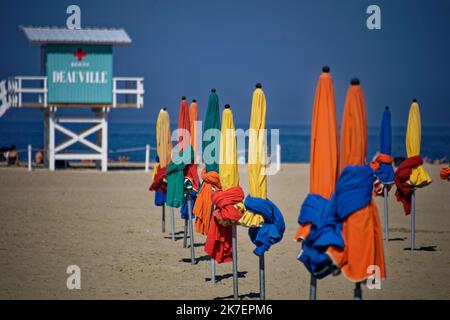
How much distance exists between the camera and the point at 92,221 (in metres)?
18.9

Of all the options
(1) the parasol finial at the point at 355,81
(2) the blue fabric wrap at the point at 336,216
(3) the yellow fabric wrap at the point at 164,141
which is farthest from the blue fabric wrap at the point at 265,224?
(3) the yellow fabric wrap at the point at 164,141

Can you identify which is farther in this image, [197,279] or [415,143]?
[415,143]

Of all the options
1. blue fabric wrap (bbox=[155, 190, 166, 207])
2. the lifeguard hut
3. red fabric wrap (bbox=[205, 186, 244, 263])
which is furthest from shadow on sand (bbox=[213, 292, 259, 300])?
the lifeguard hut

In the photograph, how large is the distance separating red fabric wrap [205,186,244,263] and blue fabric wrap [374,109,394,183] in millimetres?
5284

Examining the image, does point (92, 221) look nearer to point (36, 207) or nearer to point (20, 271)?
point (36, 207)

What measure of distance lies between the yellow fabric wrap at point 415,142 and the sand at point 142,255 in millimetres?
1361

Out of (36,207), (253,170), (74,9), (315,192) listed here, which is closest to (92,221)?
(36,207)

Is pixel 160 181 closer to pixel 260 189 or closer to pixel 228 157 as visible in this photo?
pixel 228 157

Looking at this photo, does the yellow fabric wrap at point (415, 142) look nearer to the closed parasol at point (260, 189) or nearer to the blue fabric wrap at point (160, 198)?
the blue fabric wrap at point (160, 198)

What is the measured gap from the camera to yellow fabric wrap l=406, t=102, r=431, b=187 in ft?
47.7

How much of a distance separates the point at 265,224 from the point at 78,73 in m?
23.5

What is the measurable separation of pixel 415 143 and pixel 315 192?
268 inches

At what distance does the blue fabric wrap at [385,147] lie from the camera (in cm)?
1549
